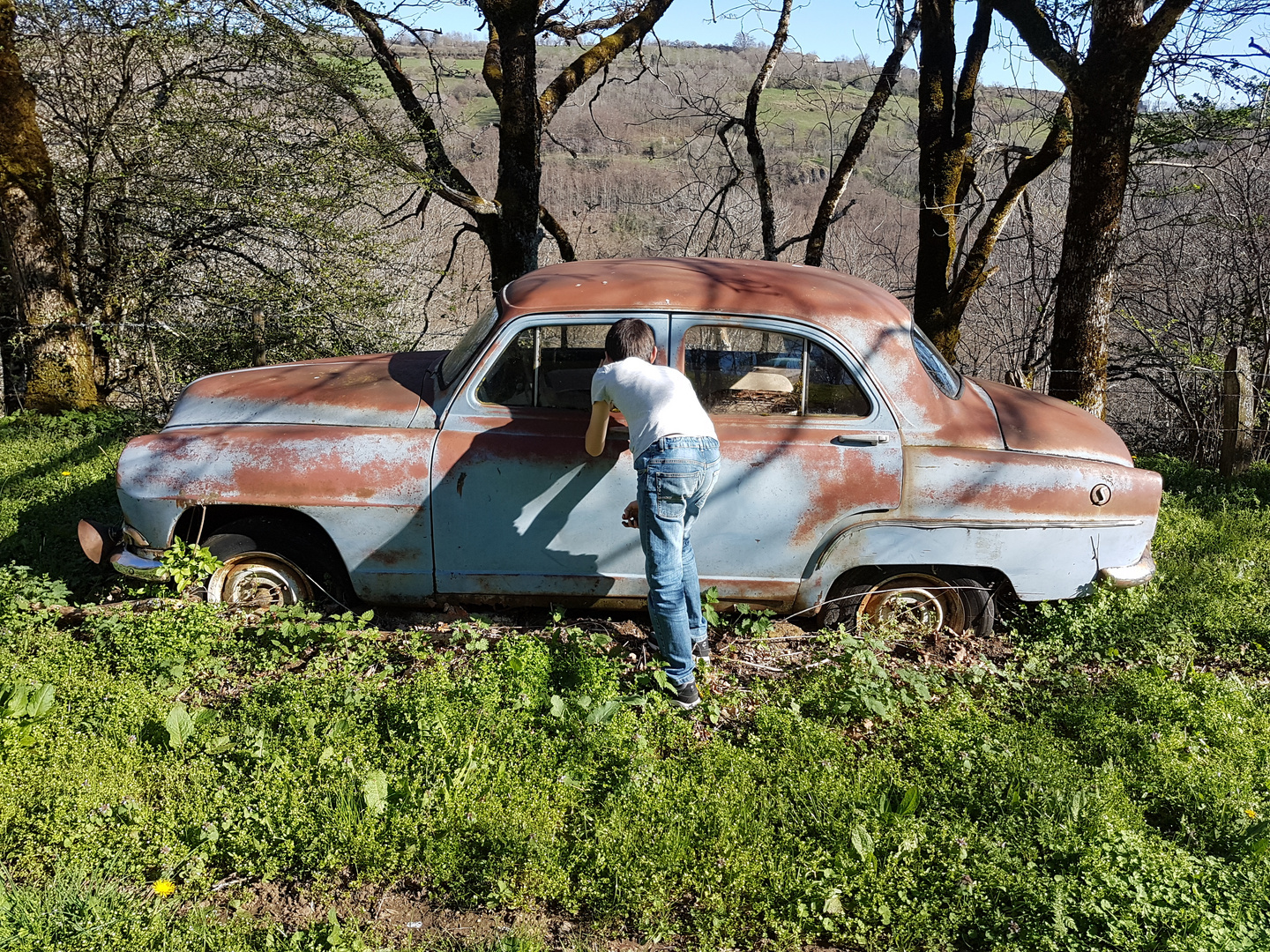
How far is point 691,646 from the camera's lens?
4.03 meters

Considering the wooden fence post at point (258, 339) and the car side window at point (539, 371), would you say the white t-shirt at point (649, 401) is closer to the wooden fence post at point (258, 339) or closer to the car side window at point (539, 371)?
the car side window at point (539, 371)

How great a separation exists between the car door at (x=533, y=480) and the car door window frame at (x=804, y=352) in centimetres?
10

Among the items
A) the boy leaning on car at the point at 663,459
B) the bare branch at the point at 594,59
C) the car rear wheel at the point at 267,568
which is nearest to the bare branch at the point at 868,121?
the bare branch at the point at 594,59

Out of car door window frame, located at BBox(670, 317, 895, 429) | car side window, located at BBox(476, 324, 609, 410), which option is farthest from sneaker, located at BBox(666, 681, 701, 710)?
car side window, located at BBox(476, 324, 609, 410)

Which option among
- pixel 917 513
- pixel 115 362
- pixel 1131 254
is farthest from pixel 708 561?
pixel 1131 254

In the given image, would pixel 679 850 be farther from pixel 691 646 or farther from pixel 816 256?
pixel 816 256

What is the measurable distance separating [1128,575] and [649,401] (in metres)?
2.76

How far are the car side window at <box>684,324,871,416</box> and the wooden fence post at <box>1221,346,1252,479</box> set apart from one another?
4865mm

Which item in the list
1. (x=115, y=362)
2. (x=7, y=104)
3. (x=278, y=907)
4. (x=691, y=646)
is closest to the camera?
(x=278, y=907)

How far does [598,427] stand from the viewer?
396 cm

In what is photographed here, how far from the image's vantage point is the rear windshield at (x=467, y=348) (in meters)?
4.42

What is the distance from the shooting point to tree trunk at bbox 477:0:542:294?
8.84 metres

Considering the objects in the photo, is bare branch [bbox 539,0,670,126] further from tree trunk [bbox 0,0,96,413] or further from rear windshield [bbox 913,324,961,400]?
rear windshield [bbox 913,324,961,400]

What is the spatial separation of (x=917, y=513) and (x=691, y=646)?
4.26ft
